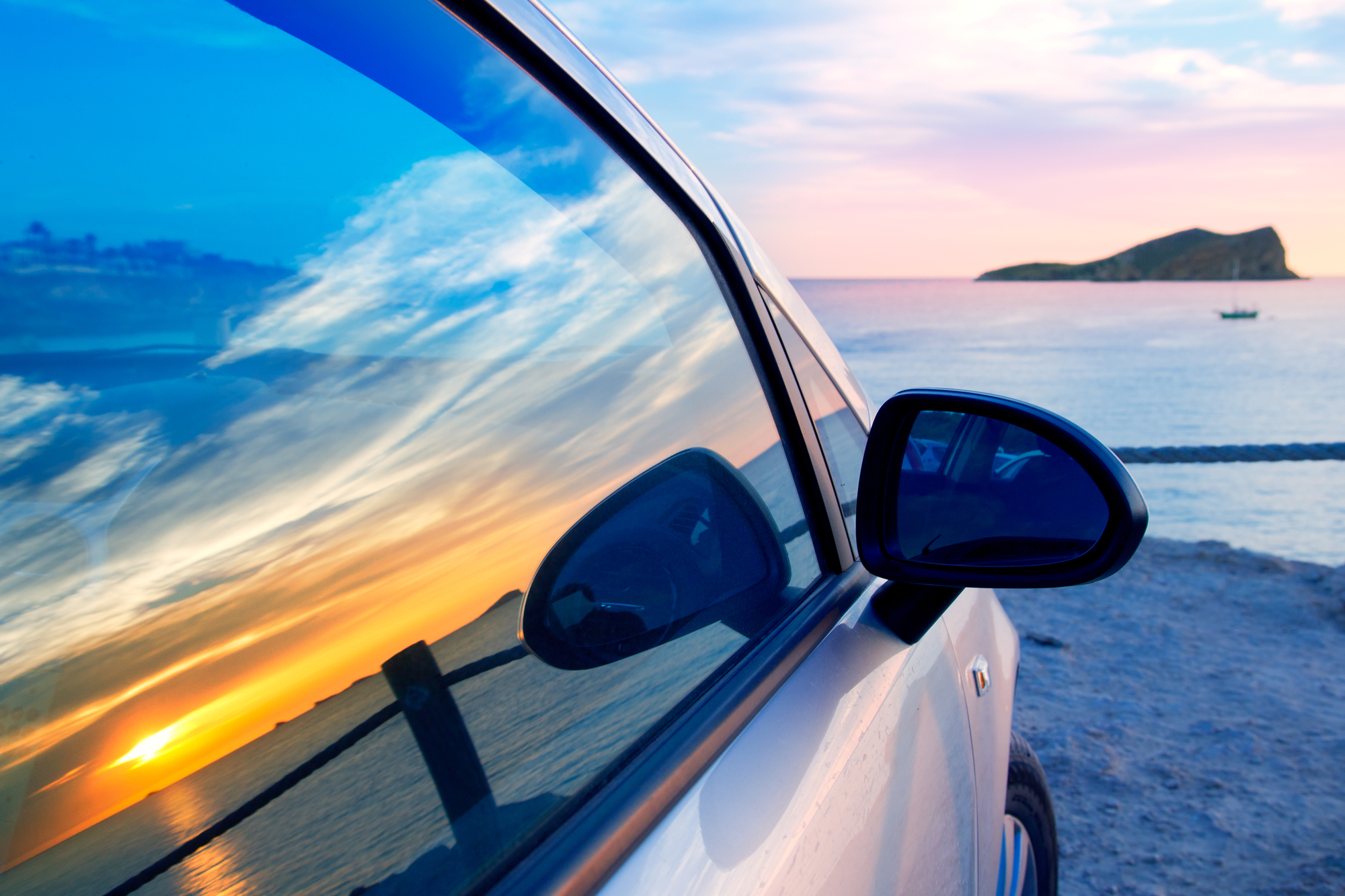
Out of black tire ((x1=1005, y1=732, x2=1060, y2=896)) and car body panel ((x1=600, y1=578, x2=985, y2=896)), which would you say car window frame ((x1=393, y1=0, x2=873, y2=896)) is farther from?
black tire ((x1=1005, y1=732, x2=1060, y2=896))

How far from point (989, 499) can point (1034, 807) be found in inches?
51.3

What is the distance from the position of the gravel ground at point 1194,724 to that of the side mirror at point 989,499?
7.47 feet

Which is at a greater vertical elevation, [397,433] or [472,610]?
[397,433]

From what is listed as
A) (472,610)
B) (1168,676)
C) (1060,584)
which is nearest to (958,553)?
(1060,584)

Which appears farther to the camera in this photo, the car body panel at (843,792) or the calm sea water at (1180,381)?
the calm sea water at (1180,381)

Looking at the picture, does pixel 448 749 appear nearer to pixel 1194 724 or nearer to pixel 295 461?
pixel 295 461

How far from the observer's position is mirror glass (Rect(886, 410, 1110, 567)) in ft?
3.88

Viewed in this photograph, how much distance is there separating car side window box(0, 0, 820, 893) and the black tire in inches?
52.9

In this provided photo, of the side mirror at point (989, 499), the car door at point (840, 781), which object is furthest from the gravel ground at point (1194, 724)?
the side mirror at point (989, 499)

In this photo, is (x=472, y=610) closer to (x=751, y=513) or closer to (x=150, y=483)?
(x=150, y=483)

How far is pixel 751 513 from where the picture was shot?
4.02 ft

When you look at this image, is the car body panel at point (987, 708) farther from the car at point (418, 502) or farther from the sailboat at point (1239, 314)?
the sailboat at point (1239, 314)

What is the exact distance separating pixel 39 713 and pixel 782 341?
1090 mm

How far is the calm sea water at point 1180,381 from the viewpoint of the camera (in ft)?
46.4
